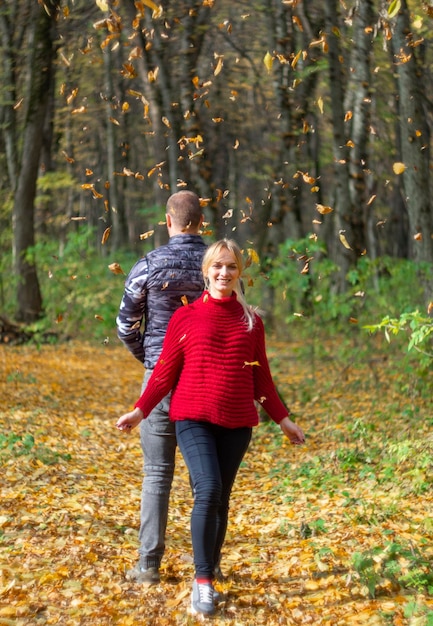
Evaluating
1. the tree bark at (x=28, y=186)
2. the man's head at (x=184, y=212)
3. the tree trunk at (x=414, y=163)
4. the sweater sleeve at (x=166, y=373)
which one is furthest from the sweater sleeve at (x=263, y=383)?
the tree bark at (x=28, y=186)

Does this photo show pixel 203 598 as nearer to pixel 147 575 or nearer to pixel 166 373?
pixel 147 575

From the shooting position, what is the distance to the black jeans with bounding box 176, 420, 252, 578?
4.34 meters

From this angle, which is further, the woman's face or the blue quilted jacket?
the blue quilted jacket

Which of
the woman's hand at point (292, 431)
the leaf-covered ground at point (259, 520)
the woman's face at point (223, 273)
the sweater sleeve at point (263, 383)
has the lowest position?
the leaf-covered ground at point (259, 520)

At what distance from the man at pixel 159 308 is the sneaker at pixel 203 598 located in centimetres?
54

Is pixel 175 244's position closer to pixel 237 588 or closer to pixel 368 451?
pixel 237 588

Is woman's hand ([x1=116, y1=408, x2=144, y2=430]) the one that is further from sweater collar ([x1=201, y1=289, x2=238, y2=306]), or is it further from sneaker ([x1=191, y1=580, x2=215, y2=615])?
sneaker ([x1=191, y1=580, x2=215, y2=615])

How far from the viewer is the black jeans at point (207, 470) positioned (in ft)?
14.2

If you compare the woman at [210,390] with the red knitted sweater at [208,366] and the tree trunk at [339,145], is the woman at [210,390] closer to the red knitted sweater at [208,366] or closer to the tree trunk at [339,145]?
the red knitted sweater at [208,366]

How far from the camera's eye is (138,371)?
52.1ft

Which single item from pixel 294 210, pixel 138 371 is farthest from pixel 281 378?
pixel 294 210

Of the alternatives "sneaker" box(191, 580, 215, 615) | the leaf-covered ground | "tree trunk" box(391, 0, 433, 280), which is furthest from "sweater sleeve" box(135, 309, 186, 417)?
"tree trunk" box(391, 0, 433, 280)

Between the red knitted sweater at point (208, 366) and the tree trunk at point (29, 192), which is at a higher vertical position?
the tree trunk at point (29, 192)

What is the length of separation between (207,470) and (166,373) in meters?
0.58
